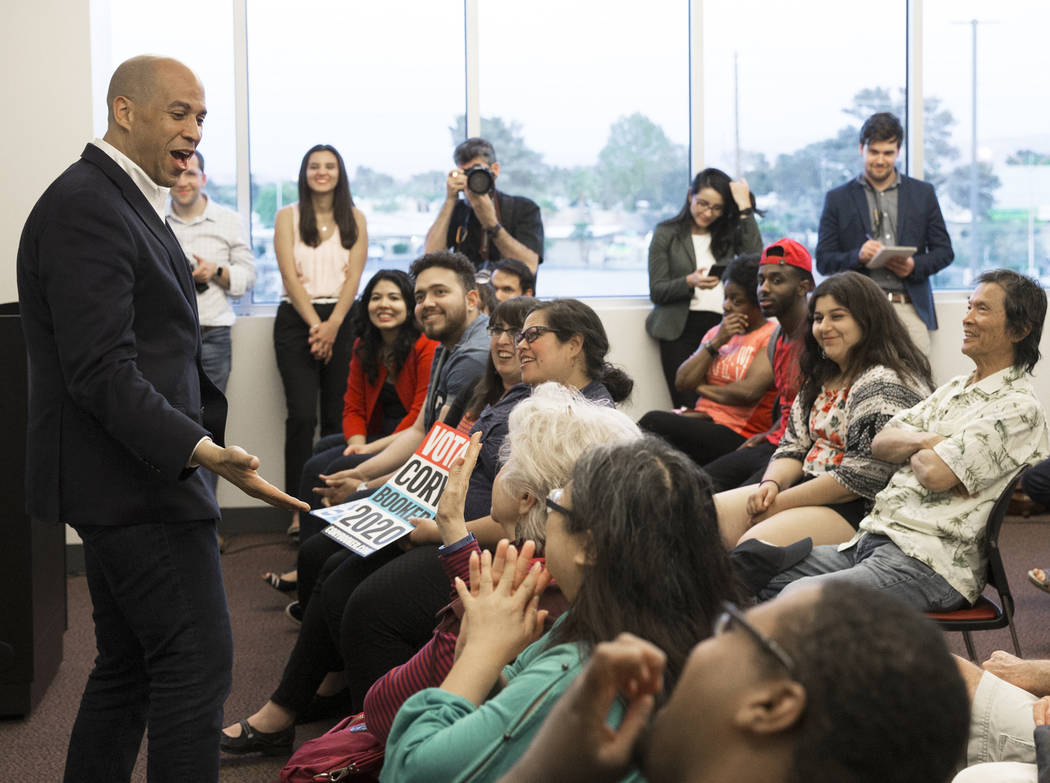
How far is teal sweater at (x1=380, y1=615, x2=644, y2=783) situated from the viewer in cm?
119

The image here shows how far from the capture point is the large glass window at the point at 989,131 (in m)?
5.70

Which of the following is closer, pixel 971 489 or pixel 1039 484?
pixel 971 489

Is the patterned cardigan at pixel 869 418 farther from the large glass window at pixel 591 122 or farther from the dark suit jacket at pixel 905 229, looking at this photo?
the large glass window at pixel 591 122

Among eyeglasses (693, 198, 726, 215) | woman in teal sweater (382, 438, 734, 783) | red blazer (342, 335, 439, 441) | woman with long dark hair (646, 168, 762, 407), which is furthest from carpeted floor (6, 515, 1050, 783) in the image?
eyeglasses (693, 198, 726, 215)

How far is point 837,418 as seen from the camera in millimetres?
2793

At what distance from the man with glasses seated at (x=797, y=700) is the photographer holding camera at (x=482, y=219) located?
403 centimetres

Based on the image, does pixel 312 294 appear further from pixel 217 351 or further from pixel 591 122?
pixel 591 122

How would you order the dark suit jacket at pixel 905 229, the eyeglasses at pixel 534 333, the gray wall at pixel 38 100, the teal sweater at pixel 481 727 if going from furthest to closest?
the dark suit jacket at pixel 905 229
the gray wall at pixel 38 100
the eyeglasses at pixel 534 333
the teal sweater at pixel 481 727

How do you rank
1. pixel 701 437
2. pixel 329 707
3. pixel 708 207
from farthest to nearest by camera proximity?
pixel 708 207
pixel 701 437
pixel 329 707

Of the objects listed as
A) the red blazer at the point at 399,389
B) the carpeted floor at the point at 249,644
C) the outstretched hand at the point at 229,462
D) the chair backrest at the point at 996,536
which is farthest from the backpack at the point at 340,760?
the red blazer at the point at 399,389

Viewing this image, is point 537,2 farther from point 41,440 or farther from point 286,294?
point 41,440

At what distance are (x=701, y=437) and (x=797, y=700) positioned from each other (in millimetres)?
3081

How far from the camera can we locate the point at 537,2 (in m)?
5.54

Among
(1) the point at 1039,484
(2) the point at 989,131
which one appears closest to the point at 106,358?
(1) the point at 1039,484
